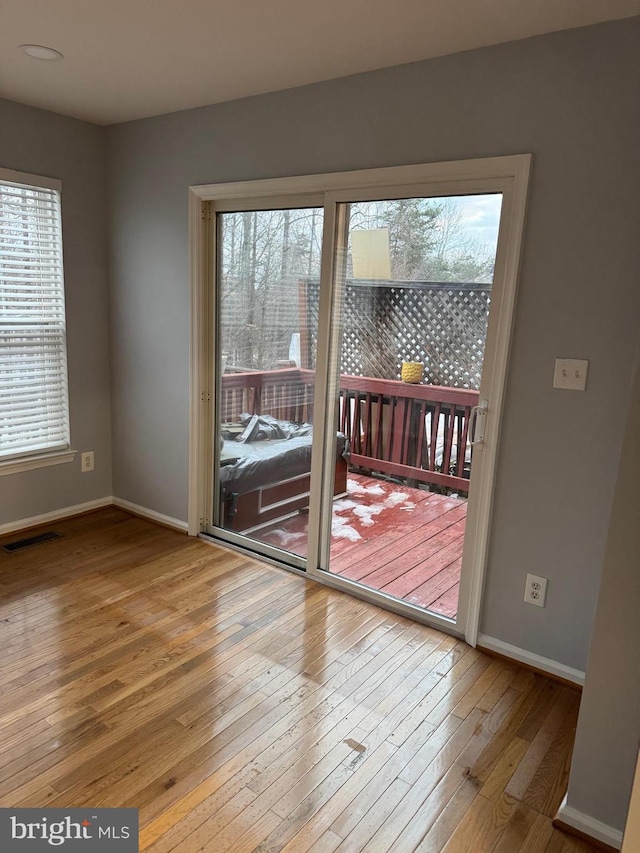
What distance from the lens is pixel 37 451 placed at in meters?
3.73

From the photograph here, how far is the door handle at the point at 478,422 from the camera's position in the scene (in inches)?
99.2

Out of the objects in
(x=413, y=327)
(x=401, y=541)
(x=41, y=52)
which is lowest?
(x=401, y=541)

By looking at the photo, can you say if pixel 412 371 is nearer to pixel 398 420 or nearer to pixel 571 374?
pixel 398 420

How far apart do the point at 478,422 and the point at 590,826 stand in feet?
4.70

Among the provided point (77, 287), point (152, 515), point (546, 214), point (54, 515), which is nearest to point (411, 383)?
point (546, 214)

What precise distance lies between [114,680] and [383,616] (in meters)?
1.24

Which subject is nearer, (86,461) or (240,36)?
(240,36)

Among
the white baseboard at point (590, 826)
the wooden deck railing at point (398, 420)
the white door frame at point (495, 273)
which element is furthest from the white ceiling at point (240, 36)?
the white baseboard at point (590, 826)

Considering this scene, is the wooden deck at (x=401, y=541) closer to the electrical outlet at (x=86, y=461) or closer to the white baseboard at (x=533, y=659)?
the white baseboard at (x=533, y=659)

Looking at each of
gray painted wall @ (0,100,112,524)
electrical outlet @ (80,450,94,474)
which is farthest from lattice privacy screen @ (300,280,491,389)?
electrical outlet @ (80,450,94,474)

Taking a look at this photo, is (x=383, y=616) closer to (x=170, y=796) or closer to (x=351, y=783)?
(x=351, y=783)

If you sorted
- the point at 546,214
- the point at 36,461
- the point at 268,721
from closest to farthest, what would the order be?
the point at 268,721 → the point at 546,214 → the point at 36,461

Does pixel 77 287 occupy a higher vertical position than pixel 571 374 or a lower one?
higher

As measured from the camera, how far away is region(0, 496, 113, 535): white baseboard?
3.66 meters
